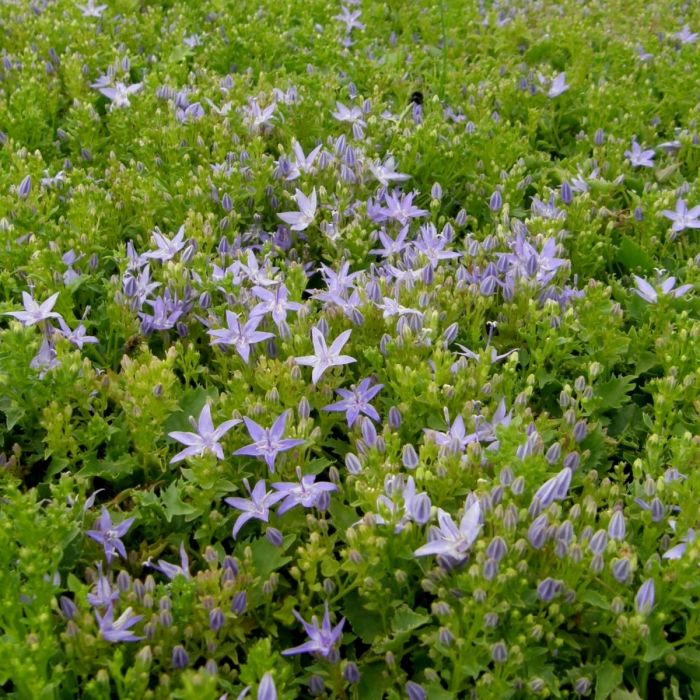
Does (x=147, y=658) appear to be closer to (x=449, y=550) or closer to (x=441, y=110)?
(x=449, y=550)

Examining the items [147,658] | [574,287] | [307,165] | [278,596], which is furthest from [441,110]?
[147,658]

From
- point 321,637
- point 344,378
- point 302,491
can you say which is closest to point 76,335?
point 344,378

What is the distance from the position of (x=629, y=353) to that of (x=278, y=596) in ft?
5.91

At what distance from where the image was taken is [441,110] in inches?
201

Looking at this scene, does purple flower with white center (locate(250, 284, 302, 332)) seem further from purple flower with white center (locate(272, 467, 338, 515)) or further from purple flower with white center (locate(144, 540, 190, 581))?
purple flower with white center (locate(144, 540, 190, 581))

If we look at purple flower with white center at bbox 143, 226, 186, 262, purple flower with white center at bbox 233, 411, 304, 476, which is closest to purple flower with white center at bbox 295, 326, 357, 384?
purple flower with white center at bbox 233, 411, 304, 476

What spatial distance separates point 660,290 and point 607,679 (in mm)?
1734

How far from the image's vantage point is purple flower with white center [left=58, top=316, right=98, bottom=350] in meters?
3.44

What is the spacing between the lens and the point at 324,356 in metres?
3.26

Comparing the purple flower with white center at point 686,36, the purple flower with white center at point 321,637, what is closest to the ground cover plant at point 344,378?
the purple flower with white center at point 321,637

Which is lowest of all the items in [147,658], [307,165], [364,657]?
[364,657]

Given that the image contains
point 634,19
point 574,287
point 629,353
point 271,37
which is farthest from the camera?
point 634,19

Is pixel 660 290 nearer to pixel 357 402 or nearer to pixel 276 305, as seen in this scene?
pixel 357 402

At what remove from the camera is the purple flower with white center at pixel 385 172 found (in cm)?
439
